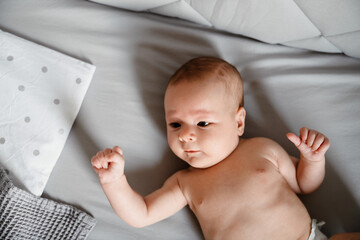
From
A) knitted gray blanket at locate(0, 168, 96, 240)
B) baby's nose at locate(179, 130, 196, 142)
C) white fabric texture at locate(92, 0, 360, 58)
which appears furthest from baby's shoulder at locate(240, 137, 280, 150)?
knitted gray blanket at locate(0, 168, 96, 240)

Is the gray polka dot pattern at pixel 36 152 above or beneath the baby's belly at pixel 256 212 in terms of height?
above

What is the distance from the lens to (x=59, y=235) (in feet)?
3.49

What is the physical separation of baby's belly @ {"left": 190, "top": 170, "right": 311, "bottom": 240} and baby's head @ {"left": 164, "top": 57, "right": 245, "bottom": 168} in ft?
0.39

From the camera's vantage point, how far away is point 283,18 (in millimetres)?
1032

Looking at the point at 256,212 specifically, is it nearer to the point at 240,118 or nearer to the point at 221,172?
the point at 221,172

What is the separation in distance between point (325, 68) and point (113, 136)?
2.55ft

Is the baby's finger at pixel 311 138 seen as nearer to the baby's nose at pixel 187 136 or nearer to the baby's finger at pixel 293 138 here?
the baby's finger at pixel 293 138

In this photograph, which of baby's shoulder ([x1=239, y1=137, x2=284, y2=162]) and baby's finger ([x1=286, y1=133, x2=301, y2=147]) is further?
baby's shoulder ([x1=239, y1=137, x2=284, y2=162])

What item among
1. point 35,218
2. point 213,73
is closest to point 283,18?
point 213,73

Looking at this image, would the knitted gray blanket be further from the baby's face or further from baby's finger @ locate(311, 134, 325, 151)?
baby's finger @ locate(311, 134, 325, 151)

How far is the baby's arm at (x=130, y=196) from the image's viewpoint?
3.03 ft

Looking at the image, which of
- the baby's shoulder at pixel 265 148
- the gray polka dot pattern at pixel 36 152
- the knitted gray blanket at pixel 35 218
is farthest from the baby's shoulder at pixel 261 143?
the gray polka dot pattern at pixel 36 152

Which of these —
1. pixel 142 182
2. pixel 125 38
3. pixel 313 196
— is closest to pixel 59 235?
pixel 142 182

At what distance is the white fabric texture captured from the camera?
979mm
